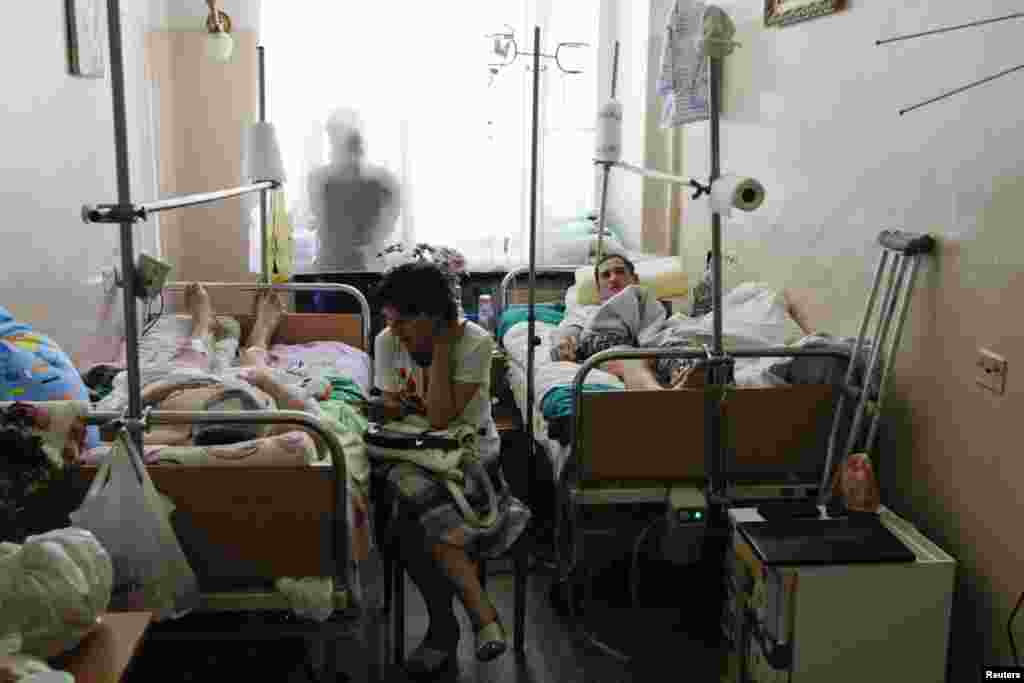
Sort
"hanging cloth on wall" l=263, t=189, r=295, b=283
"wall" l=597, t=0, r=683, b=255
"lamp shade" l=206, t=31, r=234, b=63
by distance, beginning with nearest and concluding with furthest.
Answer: "hanging cloth on wall" l=263, t=189, r=295, b=283 → "lamp shade" l=206, t=31, r=234, b=63 → "wall" l=597, t=0, r=683, b=255

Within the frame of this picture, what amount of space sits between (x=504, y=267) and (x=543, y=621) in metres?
2.20

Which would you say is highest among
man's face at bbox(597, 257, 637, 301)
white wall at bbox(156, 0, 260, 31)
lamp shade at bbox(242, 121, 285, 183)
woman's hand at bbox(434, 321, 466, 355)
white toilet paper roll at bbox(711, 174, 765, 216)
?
white wall at bbox(156, 0, 260, 31)

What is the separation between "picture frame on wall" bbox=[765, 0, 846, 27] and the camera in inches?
118

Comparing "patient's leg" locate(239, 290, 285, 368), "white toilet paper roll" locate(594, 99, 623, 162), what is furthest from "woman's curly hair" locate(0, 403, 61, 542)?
"white toilet paper roll" locate(594, 99, 623, 162)

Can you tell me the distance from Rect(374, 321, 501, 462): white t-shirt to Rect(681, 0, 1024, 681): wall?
40.8 inches

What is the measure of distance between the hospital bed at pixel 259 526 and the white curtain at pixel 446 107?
2775mm

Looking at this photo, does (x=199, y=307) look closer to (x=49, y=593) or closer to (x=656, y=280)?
(x=656, y=280)

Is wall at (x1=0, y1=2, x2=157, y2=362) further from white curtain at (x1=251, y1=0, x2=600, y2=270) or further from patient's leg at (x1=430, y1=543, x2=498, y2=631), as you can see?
patient's leg at (x1=430, y1=543, x2=498, y2=631)

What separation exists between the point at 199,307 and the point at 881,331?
2371mm

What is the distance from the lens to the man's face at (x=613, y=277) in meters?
3.74

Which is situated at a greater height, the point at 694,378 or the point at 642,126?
the point at 642,126

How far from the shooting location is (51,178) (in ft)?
10.2

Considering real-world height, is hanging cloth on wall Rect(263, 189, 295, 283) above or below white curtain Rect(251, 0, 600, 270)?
below

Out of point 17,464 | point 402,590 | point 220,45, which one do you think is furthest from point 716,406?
point 220,45
